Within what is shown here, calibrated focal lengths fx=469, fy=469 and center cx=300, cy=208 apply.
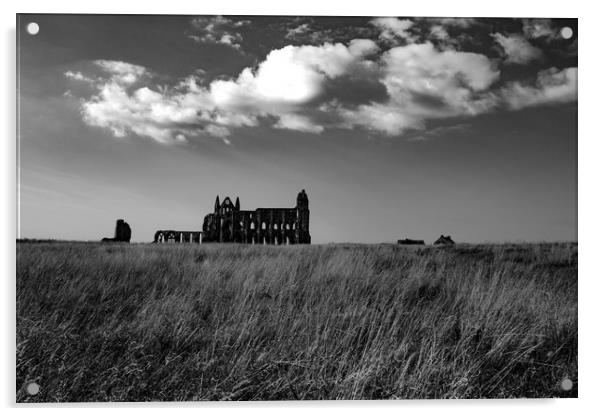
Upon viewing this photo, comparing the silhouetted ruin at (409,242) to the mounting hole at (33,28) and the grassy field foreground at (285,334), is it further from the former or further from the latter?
the mounting hole at (33,28)

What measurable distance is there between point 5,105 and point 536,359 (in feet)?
15.4

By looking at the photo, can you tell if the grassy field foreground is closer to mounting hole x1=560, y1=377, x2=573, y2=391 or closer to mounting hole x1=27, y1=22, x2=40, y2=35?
mounting hole x1=560, y1=377, x2=573, y2=391

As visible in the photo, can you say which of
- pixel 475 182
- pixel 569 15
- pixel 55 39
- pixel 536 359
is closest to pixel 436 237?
pixel 475 182

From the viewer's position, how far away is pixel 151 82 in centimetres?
411

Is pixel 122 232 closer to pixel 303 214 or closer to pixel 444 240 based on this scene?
pixel 303 214

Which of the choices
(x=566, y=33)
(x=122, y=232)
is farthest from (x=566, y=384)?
(x=122, y=232)

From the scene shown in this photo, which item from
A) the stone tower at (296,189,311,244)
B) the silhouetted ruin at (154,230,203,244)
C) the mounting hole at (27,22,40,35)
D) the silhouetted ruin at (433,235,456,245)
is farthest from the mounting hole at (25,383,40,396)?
the silhouetted ruin at (433,235,456,245)

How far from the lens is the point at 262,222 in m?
4.88

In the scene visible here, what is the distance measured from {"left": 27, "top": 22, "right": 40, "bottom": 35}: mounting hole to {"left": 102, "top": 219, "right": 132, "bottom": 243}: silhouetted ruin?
1.73 meters

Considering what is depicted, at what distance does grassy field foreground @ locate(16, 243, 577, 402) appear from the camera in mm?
3303

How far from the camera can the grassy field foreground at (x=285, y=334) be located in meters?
3.30

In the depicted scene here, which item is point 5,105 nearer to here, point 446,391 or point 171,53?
point 171,53
